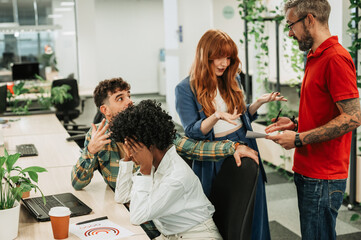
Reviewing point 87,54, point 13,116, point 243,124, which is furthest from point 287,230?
point 87,54

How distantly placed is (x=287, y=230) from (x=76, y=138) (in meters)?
1.82

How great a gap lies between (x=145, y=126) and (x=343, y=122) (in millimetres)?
856

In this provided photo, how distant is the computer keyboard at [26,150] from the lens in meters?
3.25

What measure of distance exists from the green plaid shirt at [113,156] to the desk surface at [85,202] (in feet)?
0.23

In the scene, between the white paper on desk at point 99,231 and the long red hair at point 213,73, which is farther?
the long red hair at point 213,73

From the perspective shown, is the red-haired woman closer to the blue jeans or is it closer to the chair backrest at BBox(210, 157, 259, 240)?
the blue jeans

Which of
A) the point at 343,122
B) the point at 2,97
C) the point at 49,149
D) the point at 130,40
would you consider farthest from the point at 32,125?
the point at 130,40

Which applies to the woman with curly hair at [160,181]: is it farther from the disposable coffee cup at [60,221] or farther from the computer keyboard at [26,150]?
the computer keyboard at [26,150]

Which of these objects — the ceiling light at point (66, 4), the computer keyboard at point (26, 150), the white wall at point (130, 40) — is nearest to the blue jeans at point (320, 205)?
the computer keyboard at point (26, 150)

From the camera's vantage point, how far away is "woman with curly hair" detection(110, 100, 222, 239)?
1761mm

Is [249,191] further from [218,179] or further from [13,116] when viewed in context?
[13,116]

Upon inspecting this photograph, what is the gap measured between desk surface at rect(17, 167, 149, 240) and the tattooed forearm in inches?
35.2

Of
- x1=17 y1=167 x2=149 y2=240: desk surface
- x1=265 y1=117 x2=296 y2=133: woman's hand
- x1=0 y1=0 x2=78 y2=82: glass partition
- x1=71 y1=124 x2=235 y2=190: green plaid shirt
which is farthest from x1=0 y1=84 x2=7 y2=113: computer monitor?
x1=0 y1=0 x2=78 y2=82: glass partition

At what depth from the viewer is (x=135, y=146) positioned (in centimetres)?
179
